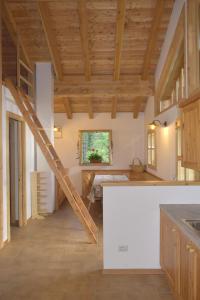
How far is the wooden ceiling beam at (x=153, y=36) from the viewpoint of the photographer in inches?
201

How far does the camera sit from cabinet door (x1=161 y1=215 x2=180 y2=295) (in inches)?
106

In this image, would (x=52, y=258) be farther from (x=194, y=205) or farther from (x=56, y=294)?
(x=194, y=205)

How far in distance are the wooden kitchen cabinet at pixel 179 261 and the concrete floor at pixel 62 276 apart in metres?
0.32

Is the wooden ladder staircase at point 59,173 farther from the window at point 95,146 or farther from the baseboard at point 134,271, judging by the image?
the window at point 95,146

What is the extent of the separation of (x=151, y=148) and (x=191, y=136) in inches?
197

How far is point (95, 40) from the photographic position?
235 inches

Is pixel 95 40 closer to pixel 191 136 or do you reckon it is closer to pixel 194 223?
pixel 191 136

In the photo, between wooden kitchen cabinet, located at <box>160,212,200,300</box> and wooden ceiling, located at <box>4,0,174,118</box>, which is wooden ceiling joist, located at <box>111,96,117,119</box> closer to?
wooden ceiling, located at <box>4,0,174,118</box>

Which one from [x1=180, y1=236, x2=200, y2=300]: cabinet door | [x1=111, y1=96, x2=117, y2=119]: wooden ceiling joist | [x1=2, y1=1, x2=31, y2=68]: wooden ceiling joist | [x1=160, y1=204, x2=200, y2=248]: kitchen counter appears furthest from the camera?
[x1=111, y1=96, x2=117, y2=119]: wooden ceiling joist

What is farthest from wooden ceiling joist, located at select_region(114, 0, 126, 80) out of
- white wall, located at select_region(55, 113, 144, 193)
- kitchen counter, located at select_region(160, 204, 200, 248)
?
kitchen counter, located at select_region(160, 204, 200, 248)

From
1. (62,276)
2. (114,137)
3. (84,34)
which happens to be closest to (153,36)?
(84,34)

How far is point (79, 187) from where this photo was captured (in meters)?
9.04

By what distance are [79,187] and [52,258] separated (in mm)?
5015

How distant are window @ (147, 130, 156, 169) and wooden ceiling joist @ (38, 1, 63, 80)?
2.76 meters
